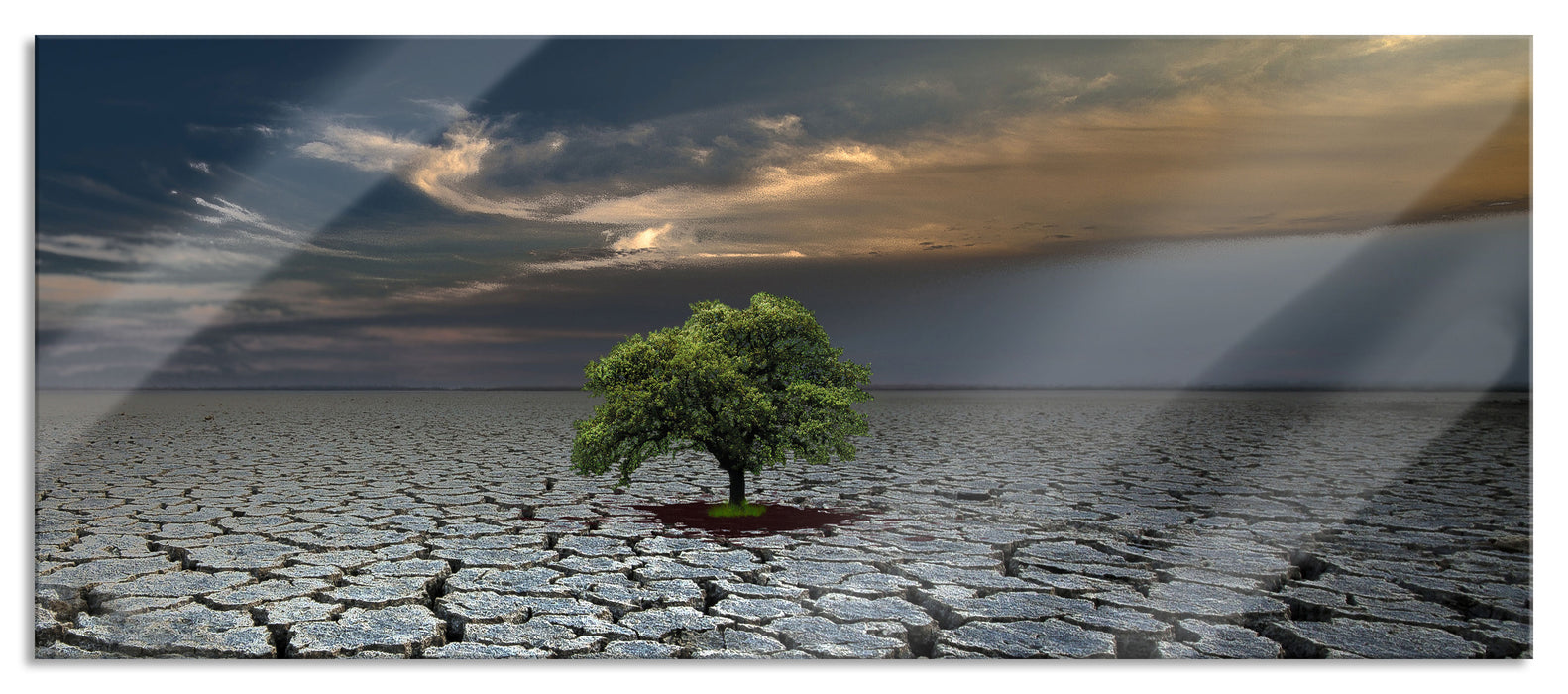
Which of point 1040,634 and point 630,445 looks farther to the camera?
point 630,445

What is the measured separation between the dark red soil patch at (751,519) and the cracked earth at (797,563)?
124 mm

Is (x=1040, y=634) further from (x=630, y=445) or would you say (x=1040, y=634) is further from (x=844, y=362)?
(x=630, y=445)

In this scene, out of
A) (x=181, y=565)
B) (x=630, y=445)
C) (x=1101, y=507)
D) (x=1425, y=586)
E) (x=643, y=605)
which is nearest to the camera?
(x=643, y=605)

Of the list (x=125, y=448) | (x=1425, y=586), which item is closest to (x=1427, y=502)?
(x=1425, y=586)

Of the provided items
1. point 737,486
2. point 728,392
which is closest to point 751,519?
point 737,486

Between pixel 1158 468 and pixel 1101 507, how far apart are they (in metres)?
2.54

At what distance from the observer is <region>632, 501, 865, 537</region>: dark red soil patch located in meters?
4.64

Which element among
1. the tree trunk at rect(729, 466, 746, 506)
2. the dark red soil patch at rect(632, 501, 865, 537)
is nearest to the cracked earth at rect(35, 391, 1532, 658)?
the dark red soil patch at rect(632, 501, 865, 537)

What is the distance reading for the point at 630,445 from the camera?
14.5 ft

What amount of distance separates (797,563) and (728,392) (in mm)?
895

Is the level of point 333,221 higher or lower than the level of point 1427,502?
higher

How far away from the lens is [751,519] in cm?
489

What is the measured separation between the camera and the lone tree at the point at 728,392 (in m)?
4.23

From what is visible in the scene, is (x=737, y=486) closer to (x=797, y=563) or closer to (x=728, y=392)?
(x=728, y=392)
